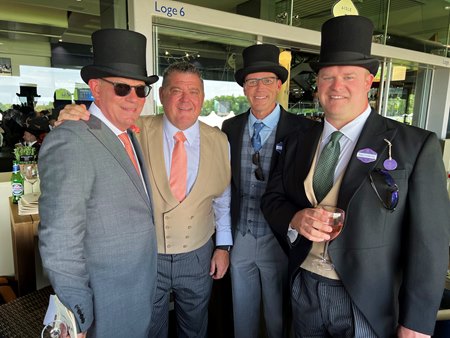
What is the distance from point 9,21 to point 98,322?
11.2m

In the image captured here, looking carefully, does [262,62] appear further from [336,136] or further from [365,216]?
[365,216]

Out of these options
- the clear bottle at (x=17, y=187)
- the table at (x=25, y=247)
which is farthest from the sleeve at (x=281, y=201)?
the clear bottle at (x=17, y=187)

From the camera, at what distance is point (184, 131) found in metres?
1.89

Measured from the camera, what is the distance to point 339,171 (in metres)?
1.42

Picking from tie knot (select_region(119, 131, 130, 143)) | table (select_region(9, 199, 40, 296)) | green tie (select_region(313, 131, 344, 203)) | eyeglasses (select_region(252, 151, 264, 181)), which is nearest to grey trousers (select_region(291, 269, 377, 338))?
green tie (select_region(313, 131, 344, 203))

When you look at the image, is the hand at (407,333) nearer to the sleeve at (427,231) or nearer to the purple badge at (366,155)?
the sleeve at (427,231)

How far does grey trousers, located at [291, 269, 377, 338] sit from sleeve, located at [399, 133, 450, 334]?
227mm

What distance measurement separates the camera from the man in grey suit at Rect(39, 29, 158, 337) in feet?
3.82

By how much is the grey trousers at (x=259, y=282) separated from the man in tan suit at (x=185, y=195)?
0.18 m

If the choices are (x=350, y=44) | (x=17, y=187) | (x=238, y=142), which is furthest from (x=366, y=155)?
(x=17, y=187)

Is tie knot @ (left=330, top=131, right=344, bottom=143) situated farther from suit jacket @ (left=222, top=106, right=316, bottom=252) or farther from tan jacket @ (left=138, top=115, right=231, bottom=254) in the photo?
tan jacket @ (left=138, top=115, right=231, bottom=254)

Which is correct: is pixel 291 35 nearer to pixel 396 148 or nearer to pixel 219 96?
pixel 219 96

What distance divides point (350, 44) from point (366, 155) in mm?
472

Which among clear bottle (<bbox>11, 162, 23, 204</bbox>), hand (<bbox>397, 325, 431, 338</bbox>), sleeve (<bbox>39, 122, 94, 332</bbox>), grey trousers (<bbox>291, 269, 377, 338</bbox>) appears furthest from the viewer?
clear bottle (<bbox>11, 162, 23, 204</bbox>)
